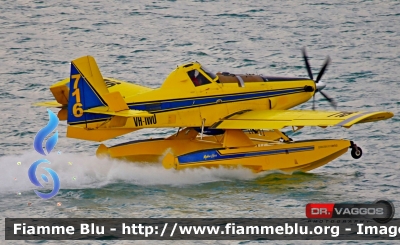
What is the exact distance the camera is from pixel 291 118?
3042 cm

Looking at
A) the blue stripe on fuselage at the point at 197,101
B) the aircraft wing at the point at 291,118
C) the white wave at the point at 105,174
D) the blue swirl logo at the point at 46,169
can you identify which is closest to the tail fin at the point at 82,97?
the blue swirl logo at the point at 46,169

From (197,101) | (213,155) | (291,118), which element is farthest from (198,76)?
(291,118)

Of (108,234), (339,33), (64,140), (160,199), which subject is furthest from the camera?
(339,33)

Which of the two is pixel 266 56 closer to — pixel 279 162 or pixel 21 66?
pixel 21 66

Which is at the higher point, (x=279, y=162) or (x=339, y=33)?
(x=339, y=33)

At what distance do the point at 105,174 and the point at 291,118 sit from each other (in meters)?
5.48

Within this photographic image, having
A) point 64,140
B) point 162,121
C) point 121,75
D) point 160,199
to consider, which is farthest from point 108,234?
point 121,75

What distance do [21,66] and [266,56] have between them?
33.9 feet

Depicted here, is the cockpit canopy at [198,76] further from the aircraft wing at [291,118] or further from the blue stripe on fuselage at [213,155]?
the blue stripe on fuselage at [213,155]

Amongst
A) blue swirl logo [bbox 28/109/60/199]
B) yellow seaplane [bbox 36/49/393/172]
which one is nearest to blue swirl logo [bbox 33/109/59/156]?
blue swirl logo [bbox 28/109/60/199]

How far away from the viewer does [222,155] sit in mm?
30656

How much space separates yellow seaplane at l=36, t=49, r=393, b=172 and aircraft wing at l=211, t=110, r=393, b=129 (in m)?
0.03

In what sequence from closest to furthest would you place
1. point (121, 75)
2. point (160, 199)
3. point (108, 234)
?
point (108, 234)
point (160, 199)
point (121, 75)

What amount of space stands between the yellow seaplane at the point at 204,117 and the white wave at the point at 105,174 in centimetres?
27
